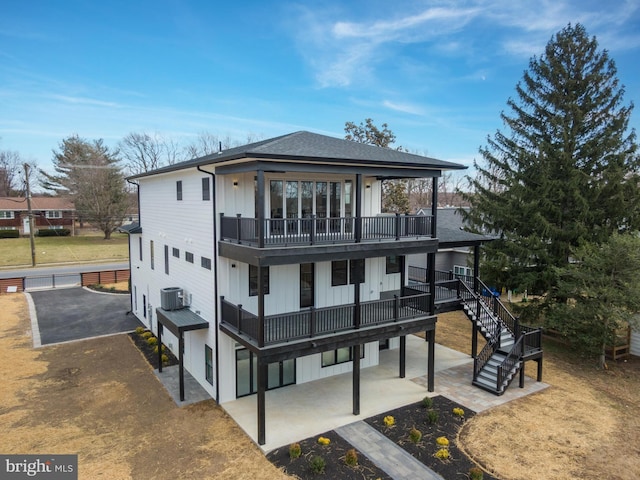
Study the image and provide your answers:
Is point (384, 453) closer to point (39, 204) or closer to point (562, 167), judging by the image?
point (562, 167)

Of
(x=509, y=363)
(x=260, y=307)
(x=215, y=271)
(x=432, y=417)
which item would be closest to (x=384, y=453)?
(x=432, y=417)

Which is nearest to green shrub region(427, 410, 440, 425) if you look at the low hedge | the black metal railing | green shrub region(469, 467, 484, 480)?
green shrub region(469, 467, 484, 480)

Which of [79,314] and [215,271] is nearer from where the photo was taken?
[215,271]

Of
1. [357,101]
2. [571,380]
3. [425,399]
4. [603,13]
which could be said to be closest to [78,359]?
[425,399]

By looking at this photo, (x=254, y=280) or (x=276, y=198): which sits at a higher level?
(x=276, y=198)

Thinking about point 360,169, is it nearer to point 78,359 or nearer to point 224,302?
point 224,302

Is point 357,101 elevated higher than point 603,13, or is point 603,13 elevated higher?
point 357,101
